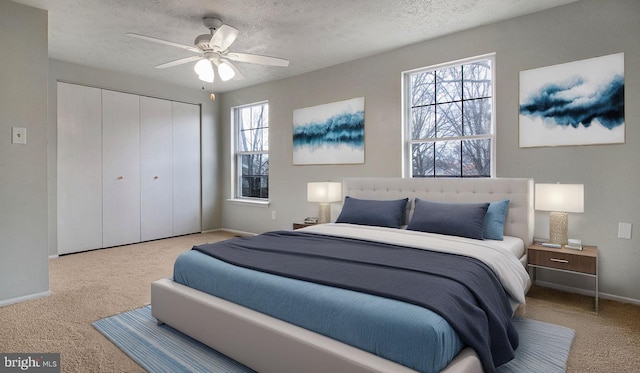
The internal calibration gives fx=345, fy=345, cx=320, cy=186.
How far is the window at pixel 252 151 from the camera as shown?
18.7ft

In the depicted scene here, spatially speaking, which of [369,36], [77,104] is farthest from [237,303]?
[77,104]

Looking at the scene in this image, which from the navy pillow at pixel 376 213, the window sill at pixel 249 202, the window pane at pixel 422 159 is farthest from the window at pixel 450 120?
the window sill at pixel 249 202

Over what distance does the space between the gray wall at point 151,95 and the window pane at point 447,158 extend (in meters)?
3.98

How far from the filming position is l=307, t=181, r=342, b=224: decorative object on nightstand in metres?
4.33

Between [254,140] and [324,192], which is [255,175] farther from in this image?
[324,192]

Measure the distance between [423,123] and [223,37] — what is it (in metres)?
2.34

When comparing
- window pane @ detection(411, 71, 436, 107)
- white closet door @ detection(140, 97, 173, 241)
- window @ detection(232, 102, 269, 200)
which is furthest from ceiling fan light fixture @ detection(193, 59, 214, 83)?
white closet door @ detection(140, 97, 173, 241)

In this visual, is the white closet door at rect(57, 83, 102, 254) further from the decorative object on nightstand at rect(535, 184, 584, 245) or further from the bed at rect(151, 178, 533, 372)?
the decorative object on nightstand at rect(535, 184, 584, 245)

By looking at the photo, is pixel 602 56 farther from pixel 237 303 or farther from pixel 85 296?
pixel 85 296

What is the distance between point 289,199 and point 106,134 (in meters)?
2.72

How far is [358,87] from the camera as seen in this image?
4379 millimetres

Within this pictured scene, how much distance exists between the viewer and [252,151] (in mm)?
5859

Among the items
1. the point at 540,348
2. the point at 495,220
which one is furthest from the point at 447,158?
the point at 540,348

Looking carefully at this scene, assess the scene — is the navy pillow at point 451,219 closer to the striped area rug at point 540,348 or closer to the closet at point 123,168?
the striped area rug at point 540,348
